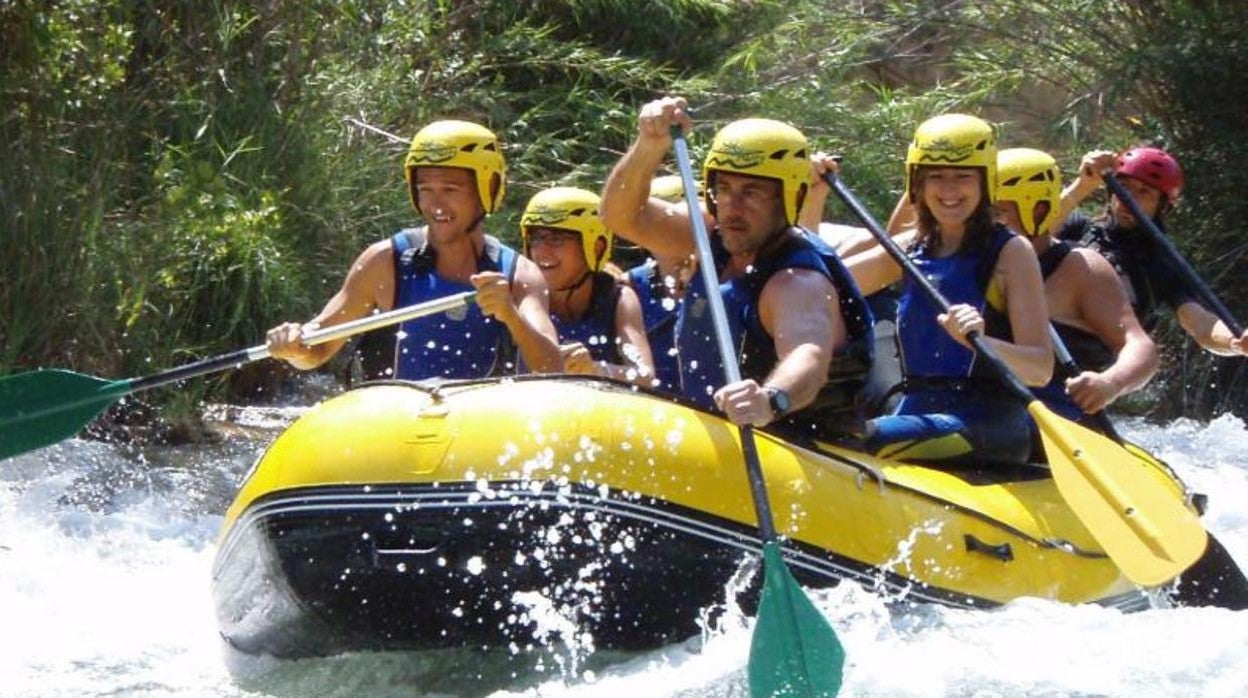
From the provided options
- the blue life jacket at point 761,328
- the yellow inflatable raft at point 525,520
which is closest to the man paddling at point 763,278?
the blue life jacket at point 761,328

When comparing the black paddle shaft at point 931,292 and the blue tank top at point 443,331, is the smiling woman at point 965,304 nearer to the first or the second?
the black paddle shaft at point 931,292

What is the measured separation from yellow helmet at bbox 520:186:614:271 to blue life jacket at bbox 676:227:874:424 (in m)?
0.99

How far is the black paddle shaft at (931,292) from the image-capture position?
5.78 metres

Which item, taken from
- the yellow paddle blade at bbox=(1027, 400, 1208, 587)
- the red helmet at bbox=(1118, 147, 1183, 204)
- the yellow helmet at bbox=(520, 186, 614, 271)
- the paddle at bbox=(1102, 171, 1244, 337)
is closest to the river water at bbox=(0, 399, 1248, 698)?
the yellow paddle blade at bbox=(1027, 400, 1208, 587)

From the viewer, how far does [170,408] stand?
8922 mm

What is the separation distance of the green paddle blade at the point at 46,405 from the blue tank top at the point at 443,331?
2.54 feet

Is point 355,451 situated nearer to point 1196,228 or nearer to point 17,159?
point 17,159

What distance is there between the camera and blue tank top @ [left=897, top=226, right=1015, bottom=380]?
20.5ft

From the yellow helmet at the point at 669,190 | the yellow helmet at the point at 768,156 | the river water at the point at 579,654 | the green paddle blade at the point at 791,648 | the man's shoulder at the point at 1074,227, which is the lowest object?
the river water at the point at 579,654

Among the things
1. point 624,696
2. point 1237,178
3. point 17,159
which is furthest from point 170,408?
point 1237,178

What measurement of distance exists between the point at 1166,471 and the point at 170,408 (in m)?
4.22

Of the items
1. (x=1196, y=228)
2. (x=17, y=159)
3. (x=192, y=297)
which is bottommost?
(x=1196, y=228)

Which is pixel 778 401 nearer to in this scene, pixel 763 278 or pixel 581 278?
pixel 763 278

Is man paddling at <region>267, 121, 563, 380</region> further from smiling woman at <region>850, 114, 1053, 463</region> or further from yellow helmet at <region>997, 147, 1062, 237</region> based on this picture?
yellow helmet at <region>997, 147, 1062, 237</region>
